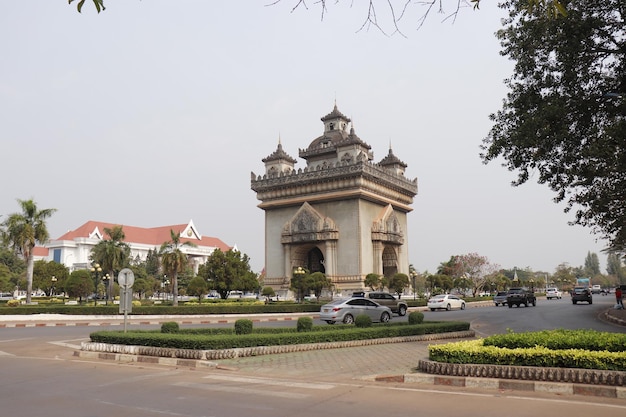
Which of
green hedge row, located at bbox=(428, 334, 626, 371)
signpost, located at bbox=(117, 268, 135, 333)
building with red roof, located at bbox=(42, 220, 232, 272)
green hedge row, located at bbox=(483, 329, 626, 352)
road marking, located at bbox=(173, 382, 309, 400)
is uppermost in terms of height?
building with red roof, located at bbox=(42, 220, 232, 272)

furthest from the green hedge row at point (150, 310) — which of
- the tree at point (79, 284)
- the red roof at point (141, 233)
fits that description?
the red roof at point (141, 233)

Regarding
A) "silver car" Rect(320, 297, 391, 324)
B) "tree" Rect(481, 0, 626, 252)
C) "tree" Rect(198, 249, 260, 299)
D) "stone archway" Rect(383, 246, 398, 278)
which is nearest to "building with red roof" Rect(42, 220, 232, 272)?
"stone archway" Rect(383, 246, 398, 278)

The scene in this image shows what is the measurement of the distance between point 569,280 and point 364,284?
344 feet

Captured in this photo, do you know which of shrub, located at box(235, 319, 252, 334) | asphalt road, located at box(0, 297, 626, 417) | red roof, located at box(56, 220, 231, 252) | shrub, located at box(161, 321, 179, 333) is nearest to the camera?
asphalt road, located at box(0, 297, 626, 417)

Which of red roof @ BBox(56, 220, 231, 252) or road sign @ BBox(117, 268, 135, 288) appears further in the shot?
red roof @ BBox(56, 220, 231, 252)

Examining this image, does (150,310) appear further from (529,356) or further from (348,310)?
(529,356)

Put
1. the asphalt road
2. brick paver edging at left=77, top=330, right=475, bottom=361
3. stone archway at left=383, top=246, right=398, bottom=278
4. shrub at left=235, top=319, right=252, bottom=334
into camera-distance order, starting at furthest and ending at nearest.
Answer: stone archway at left=383, top=246, right=398, bottom=278 → shrub at left=235, top=319, right=252, bottom=334 → brick paver edging at left=77, top=330, right=475, bottom=361 → the asphalt road

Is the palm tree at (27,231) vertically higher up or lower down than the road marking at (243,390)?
higher up

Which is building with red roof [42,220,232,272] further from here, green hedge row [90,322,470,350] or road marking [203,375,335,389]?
road marking [203,375,335,389]

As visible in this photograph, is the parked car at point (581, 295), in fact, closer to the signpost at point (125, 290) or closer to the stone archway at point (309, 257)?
the stone archway at point (309, 257)

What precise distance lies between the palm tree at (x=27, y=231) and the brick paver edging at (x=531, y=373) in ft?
128

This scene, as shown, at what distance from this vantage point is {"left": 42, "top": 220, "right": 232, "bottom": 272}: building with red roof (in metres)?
105

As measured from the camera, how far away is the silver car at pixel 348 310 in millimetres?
23078

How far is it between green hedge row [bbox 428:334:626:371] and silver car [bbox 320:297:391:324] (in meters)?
13.3
